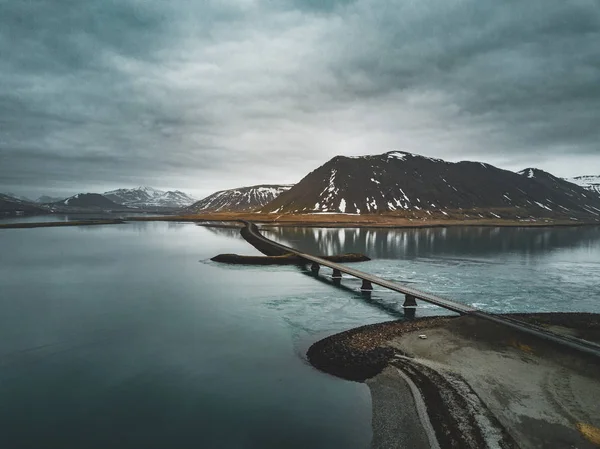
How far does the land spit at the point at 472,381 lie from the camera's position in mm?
15477

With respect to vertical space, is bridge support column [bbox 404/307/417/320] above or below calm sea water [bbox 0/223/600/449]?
above

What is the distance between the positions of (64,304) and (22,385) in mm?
20290

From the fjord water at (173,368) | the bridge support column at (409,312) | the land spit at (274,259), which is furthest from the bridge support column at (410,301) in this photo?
the land spit at (274,259)

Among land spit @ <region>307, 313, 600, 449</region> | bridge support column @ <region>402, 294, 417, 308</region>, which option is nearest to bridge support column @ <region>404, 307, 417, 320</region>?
bridge support column @ <region>402, 294, 417, 308</region>

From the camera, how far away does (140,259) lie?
73750 millimetres

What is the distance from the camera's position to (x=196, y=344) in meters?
27.8

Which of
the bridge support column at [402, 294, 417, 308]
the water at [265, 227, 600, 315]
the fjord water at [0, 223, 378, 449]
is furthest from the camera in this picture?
the water at [265, 227, 600, 315]

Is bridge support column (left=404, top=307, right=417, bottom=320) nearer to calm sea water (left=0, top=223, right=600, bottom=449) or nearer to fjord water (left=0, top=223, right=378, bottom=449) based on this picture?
calm sea water (left=0, top=223, right=600, bottom=449)

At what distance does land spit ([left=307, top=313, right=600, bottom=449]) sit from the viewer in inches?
609

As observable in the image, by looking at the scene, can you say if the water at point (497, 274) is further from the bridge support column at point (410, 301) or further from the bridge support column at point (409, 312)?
the bridge support column at point (410, 301)

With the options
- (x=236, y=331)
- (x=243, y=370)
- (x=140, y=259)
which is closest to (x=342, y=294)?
(x=236, y=331)

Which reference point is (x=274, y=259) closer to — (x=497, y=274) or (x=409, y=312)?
(x=409, y=312)

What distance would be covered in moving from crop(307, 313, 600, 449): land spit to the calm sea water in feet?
5.72

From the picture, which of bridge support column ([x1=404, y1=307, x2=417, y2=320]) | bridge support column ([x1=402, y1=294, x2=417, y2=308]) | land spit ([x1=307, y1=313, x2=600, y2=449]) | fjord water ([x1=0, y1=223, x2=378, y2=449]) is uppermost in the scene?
bridge support column ([x1=402, y1=294, x2=417, y2=308])
